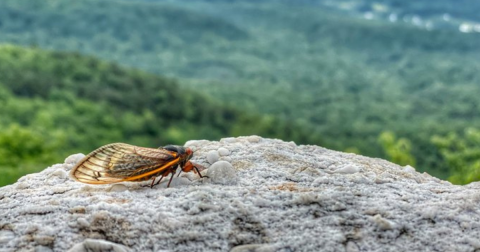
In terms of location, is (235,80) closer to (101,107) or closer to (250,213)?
(101,107)

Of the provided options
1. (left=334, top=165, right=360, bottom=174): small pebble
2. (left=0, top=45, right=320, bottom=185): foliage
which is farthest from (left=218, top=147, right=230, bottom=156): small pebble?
(left=0, top=45, right=320, bottom=185): foliage

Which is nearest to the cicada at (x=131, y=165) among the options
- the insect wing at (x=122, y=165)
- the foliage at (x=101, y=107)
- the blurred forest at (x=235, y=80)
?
the insect wing at (x=122, y=165)

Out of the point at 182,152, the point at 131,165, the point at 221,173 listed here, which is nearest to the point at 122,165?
the point at 131,165

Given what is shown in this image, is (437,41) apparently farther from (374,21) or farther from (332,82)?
(332,82)

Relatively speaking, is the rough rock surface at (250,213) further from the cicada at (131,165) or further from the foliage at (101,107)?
the foliage at (101,107)

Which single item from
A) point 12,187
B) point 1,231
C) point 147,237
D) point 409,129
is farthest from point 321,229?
point 409,129

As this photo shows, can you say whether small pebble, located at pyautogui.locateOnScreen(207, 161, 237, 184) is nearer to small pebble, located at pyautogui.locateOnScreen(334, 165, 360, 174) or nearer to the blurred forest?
small pebble, located at pyautogui.locateOnScreen(334, 165, 360, 174)
